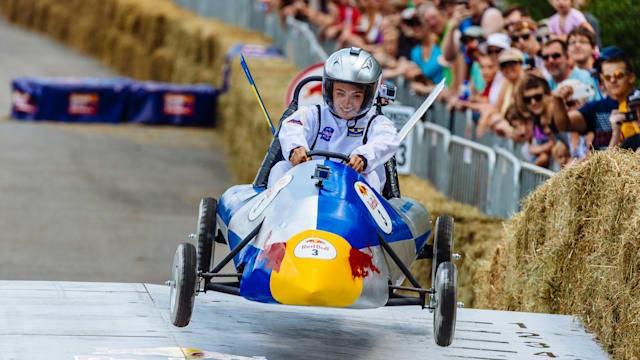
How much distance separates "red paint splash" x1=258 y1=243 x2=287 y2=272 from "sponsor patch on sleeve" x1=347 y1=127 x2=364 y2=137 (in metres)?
1.60

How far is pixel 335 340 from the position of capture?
9.90 metres

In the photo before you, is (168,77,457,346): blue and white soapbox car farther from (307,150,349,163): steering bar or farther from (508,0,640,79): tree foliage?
(508,0,640,79): tree foliage

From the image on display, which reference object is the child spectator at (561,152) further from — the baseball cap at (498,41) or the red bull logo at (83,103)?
the red bull logo at (83,103)

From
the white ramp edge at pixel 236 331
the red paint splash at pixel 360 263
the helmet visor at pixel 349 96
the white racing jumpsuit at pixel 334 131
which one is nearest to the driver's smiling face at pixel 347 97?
the helmet visor at pixel 349 96

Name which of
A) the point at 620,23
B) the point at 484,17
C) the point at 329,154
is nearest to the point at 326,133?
the point at 329,154

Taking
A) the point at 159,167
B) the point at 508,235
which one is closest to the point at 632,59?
the point at 508,235

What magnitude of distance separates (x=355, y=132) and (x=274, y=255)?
1.69 meters

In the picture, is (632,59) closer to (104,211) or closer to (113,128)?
(104,211)

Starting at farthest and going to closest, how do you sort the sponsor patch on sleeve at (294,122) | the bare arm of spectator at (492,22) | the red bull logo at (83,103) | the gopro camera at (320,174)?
the red bull logo at (83,103)
the bare arm of spectator at (492,22)
the sponsor patch on sleeve at (294,122)
the gopro camera at (320,174)

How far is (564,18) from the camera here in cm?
1435

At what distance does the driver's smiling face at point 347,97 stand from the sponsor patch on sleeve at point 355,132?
0.15 m

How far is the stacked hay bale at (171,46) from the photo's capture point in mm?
23891

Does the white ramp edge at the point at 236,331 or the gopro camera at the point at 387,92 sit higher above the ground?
the gopro camera at the point at 387,92

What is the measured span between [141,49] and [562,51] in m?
25.6
